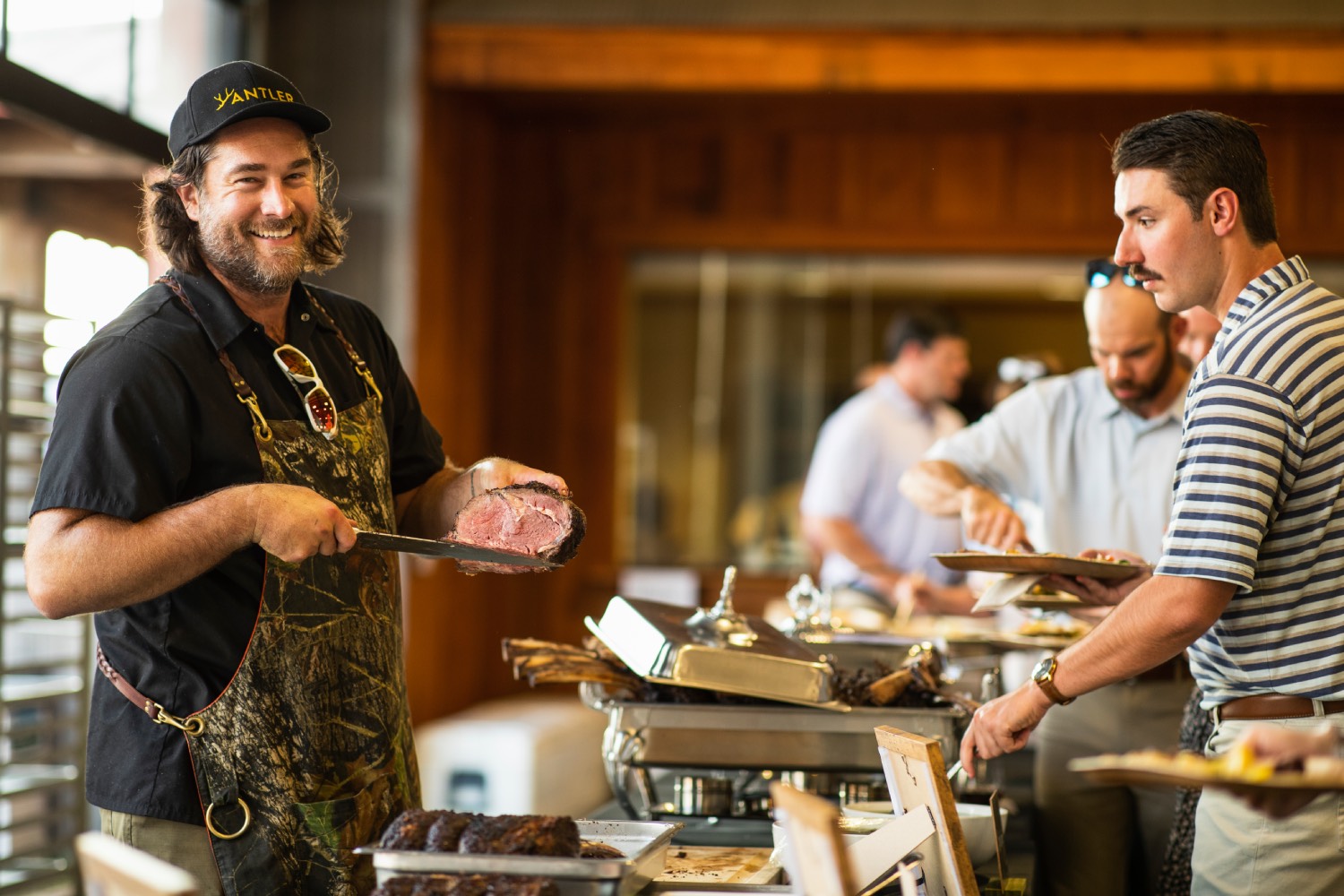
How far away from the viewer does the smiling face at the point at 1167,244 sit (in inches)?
74.6

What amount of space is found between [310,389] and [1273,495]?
1.28 metres

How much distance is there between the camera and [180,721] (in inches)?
69.2

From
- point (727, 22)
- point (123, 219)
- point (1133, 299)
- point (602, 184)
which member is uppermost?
point (727, 22)

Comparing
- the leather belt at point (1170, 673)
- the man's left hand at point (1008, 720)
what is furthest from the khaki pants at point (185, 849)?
the leather belt at point (1170, 673)

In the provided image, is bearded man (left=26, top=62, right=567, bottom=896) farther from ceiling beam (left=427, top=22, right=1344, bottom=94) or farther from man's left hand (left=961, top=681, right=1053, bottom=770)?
ceiling beam (left=427, top=22, right=1344, bottom=94)

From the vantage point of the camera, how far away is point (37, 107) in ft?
12.2

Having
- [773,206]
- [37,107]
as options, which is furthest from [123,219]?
[773,206]

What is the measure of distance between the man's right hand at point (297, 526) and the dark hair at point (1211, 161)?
1.16 meters

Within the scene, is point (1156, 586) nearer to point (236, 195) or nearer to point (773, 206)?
point (236, 195)

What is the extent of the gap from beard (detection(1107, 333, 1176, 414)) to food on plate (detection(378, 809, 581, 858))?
6.06ft

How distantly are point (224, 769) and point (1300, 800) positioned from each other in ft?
3.98

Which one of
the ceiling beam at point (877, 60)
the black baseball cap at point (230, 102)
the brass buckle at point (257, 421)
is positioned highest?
the ceiling beam at point (877, 60)

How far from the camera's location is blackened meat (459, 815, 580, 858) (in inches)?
58.9

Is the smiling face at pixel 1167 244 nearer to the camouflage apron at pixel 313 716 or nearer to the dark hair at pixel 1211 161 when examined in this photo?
A: the dark hair at pixel 1211 161
